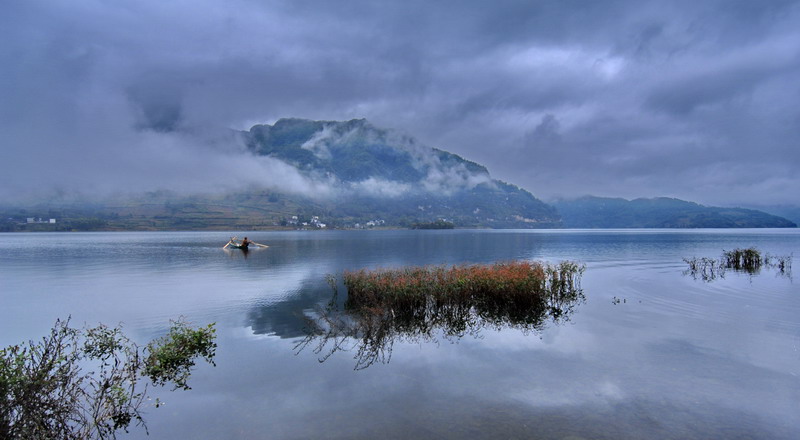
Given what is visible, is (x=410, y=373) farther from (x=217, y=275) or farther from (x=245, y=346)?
(x=217, y=275)

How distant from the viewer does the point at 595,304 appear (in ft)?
102

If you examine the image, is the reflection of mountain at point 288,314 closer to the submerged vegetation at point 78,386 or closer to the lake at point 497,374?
the lake at point 497,374

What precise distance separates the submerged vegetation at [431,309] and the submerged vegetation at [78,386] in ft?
18.9

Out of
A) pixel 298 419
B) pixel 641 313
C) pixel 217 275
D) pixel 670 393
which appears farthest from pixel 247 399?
Answer: pixel 217 275

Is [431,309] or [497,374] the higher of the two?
[431,309]

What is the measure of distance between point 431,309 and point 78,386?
18709 mm

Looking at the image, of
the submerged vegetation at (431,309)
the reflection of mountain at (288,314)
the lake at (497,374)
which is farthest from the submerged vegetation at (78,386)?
the submerged vegetation at (431,309)

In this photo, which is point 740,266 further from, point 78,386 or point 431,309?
point 78,386

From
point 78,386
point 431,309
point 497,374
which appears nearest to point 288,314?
point 431,309

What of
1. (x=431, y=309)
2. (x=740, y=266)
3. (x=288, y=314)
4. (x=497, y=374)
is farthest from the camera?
(x=740, y=266)

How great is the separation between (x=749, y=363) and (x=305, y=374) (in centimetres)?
1938

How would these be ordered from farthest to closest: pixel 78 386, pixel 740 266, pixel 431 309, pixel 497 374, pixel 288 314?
pixel 740 266, pixel 288 314, pixel 431 309, pixel 497 374, pixel 78 386

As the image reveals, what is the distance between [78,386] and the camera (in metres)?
11.8

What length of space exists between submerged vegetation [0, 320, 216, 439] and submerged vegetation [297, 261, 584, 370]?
18.9ft
